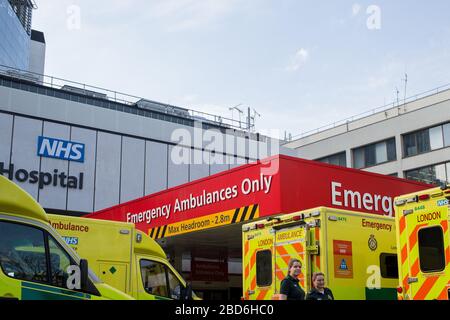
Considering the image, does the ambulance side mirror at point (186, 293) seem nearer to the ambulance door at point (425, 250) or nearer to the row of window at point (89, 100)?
the ambulance door at point (425, 250)

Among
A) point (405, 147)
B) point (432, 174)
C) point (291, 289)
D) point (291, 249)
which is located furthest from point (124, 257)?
point (405, 147)

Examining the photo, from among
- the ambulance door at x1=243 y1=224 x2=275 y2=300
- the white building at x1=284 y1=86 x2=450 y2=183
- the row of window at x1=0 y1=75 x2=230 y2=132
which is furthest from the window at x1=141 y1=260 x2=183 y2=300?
the white building at x1=284 y1=86 x2=450 y2=183

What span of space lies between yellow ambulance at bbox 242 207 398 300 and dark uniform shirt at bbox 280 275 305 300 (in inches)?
26.6

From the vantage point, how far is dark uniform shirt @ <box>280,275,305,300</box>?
938 centimetres

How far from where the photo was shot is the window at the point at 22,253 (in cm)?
657

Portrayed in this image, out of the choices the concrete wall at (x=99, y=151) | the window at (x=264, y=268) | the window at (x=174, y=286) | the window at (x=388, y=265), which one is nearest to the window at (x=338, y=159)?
the concrete wall at (x=99, y=151)

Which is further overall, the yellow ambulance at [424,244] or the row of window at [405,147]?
the row of window at [405,147]

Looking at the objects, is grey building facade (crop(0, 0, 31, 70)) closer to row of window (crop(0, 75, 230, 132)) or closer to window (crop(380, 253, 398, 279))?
row of window (crop(0, 75, 230, 132))

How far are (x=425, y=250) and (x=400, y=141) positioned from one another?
38.8 metres

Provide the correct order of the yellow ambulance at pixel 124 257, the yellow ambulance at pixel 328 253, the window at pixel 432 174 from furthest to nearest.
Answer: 1. the window at pixel 432 174
2. the yellow ambulance at pixel 124 257
3. the yellow ambulance at pixel 328 253

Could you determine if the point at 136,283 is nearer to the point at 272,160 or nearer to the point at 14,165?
the point at 272,160

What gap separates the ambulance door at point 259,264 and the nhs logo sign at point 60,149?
21.4 m

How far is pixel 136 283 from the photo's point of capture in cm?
1107
